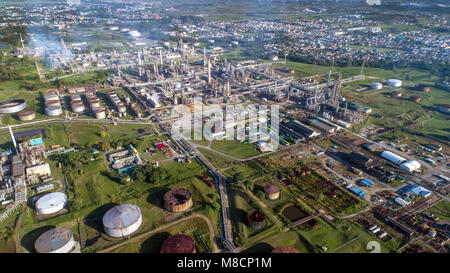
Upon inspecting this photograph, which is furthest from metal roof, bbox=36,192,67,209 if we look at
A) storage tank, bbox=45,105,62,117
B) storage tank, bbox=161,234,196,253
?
storage tank, bbox=45,105,62,117

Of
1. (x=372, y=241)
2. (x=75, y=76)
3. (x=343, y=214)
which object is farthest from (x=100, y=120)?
(x=372, y=241)

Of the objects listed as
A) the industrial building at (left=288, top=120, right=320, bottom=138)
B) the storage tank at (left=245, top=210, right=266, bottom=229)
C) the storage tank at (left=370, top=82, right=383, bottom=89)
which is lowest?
the storage tank at (left=245, top=210, right=266, bottom=229)

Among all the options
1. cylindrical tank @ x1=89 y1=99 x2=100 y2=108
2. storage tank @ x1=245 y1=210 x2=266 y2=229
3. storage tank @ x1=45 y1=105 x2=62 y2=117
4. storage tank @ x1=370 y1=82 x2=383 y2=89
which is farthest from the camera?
storage tank @ x1=370 y1=82 x2=383 y2=89

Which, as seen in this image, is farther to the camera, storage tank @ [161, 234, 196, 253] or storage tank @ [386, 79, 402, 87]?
storage tank @ [386, 79, 402, 87]

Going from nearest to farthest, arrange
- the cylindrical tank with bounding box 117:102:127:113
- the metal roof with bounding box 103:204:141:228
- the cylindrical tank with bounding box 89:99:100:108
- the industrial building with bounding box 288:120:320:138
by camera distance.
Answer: the metal roof with bounding box 103:204:141:228 < the industrial building with bounding box 288:120:320:138 < the cylindrical tank with bounding box 117:102:127:113 < the cylindrical tank with bounding box 89:99:100:108

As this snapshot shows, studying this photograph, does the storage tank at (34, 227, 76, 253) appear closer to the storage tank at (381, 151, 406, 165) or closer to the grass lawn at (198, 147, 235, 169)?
the grass lawn at (198, 147, 235, 169)

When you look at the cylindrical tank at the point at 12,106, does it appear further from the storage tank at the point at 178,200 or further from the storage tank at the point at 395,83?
the storage tank at the point at 395,83

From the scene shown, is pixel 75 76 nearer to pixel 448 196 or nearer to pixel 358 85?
pixel 358 85
